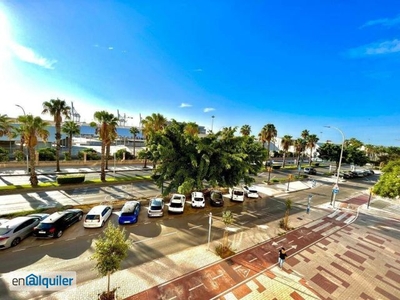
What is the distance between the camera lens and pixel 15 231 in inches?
523

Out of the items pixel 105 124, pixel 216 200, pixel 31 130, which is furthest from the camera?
pixel 105 124

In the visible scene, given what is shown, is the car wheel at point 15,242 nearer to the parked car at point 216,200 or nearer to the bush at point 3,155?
the parked car at point 216,200

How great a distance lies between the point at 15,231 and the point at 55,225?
2.16 metres

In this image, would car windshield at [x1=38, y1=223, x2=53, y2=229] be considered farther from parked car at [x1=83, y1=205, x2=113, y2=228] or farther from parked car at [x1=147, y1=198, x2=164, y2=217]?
parked car at [x1=147, y1=198, x2=164, y2=217]

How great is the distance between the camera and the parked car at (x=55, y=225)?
46.0ft

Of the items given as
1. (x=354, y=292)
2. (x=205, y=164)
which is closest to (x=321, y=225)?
(x=354, y=292)

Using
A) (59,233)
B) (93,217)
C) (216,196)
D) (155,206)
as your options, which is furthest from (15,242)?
(216,196)

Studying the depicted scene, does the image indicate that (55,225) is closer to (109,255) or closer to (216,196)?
(109,255)

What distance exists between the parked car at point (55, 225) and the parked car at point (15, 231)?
0.75m

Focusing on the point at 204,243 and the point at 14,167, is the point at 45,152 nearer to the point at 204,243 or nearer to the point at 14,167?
the point at 14,167

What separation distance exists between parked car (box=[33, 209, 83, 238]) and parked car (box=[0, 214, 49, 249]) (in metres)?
0.75

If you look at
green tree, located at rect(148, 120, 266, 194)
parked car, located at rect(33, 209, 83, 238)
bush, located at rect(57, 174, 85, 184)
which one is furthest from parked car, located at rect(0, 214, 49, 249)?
bush, located at rect(57, 174, 85, 184)

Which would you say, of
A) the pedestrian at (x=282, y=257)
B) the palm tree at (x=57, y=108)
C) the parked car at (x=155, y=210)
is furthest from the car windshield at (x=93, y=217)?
the palm tree at (x=57, y=108)

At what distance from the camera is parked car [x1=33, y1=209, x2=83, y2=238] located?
46.0ft
